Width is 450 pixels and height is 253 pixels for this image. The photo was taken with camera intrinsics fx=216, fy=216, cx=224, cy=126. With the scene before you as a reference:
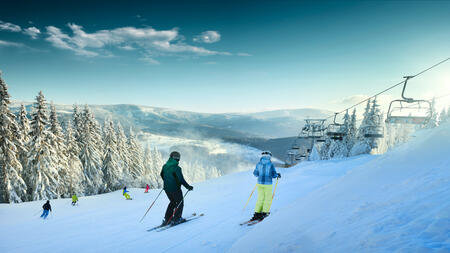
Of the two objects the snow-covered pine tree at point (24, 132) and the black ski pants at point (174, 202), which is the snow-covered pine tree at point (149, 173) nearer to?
the snow-covered pine tree at point (24, 132)

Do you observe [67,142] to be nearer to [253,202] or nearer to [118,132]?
[118,132]

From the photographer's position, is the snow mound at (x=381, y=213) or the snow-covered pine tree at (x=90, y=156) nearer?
the snow mound at (x=381, y=213)

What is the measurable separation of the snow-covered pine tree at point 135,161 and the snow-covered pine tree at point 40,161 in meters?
15.6

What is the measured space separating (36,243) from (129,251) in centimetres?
435

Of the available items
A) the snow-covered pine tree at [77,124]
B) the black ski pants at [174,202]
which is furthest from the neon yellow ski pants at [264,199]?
the snow-covered pine tree at [77,124]

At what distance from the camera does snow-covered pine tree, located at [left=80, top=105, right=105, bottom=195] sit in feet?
98.1

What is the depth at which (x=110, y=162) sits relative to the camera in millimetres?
32969

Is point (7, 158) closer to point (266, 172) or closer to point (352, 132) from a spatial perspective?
point (266, 172)

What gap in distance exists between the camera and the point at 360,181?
478 centimetres

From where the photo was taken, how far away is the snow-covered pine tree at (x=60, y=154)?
25.0 metres

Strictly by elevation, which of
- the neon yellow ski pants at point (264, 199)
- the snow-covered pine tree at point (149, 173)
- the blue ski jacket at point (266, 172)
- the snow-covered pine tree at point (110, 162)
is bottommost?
the snow-covered pine tree at point (149, 173)

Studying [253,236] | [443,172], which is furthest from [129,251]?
[443,172]

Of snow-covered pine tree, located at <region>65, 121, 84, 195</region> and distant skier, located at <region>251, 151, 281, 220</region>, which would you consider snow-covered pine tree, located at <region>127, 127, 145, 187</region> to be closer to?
snow-covered pine tree, located at <region>65, 121, 84, 195</region>

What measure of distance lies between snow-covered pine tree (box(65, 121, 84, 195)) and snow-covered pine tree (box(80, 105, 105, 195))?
1.09 m
